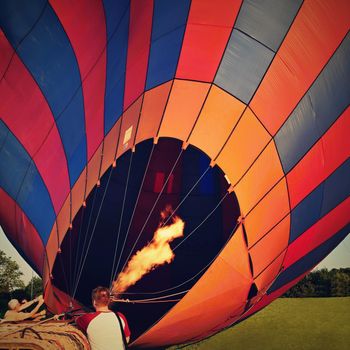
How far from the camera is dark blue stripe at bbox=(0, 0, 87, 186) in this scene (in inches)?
162

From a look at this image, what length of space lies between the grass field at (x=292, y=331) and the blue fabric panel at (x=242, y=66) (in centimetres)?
430

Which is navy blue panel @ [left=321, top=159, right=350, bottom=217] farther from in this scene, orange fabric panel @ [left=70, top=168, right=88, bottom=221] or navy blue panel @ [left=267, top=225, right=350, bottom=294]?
orange fabric panel @ [left=70, top=168, right=88, bottom=221]

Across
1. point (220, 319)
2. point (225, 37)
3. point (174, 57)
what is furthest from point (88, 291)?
point (225, 37)

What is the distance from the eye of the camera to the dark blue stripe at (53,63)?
412cm

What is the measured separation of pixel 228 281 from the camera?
13.6 feet

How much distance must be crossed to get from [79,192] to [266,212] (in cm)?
195

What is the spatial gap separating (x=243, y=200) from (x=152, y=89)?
1.46m

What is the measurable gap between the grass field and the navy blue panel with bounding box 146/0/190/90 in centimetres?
446

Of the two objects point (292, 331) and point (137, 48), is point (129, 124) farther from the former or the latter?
point (292, 331)

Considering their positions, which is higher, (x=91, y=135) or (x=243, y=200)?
(x=91, y=135)

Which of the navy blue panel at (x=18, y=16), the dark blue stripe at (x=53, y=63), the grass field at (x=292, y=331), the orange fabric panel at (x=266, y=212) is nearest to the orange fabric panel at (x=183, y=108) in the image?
the dark blue stripe at (x=53, y=63)

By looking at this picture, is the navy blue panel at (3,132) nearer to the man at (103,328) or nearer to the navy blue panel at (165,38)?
the navy blue panel at (165,38)

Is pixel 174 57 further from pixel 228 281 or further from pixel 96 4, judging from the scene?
pixel 228 281

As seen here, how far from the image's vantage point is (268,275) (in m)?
4.36
